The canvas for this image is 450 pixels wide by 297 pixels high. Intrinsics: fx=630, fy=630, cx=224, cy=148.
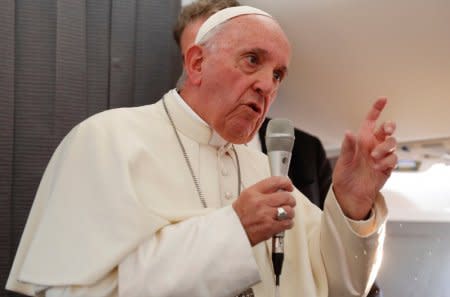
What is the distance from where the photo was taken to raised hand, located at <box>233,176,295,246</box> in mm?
1155

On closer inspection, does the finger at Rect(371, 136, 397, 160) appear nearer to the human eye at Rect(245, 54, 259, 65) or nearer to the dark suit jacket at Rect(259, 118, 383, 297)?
the human eye at Rect(245, 54, 259, 65)

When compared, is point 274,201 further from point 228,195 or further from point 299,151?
point 299,151

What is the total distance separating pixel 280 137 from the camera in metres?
1.22

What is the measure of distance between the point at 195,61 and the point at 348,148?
17.2 inches

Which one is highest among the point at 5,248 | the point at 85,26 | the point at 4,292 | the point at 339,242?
the point at 85,26

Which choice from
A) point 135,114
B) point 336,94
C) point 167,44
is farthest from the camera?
point 336,94

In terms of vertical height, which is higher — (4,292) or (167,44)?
(167,44)

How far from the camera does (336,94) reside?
2600mm

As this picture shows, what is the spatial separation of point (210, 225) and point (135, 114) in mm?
451

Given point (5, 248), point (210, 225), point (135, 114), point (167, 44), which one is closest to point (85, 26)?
point (167, 44)

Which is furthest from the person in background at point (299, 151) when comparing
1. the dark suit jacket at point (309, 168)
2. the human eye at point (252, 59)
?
the human eye at point (252, 59)

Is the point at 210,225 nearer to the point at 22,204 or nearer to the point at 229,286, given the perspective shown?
the point at 229,286

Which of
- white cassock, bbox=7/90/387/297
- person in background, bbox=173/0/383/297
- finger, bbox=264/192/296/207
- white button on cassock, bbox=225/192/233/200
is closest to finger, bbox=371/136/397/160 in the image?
white cassock, bbox=7/90/387/297

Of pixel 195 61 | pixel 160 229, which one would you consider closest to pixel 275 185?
pixel 160 229
